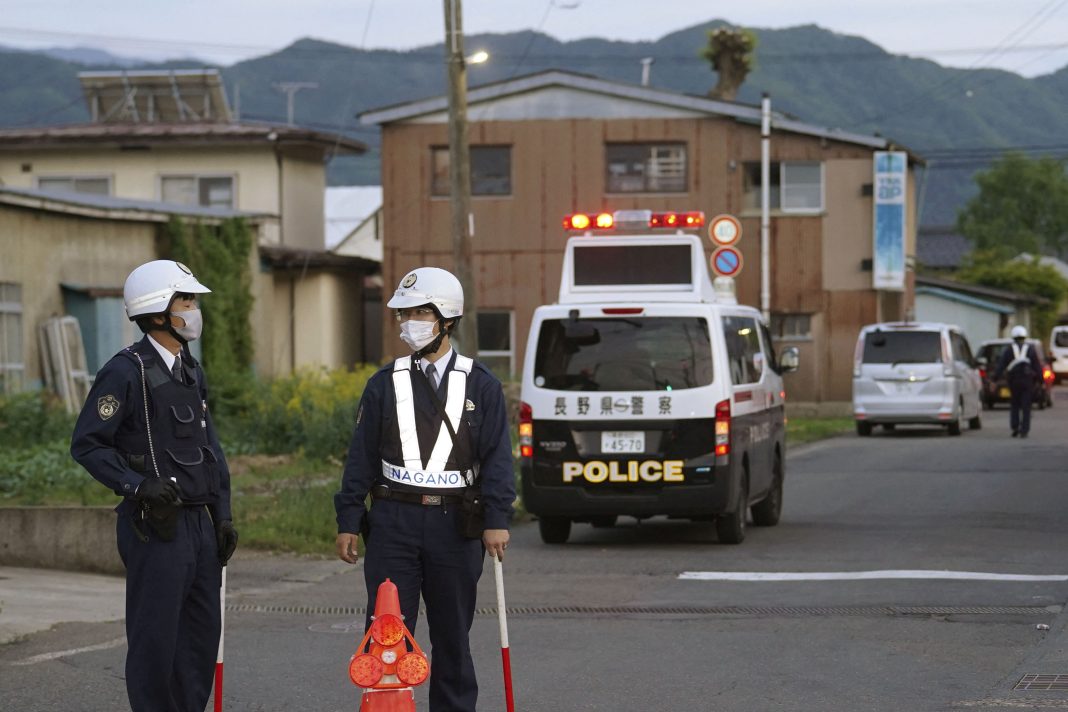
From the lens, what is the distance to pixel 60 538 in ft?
42.0

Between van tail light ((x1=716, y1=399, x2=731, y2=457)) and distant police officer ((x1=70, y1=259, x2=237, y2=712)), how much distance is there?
25.0 feet

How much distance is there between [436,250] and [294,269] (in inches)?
205

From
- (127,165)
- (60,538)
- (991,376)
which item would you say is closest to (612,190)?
(127,165)

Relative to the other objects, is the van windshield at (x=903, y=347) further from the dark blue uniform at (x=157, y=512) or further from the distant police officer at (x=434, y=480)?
the dark blue uniform at (x=157, y=512)

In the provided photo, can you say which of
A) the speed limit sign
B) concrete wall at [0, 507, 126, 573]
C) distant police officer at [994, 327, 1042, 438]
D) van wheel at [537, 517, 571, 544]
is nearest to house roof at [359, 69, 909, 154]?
distant police officer at [994, 327, 1042, 438]

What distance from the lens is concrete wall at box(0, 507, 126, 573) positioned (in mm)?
12703

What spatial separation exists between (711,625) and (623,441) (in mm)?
3821

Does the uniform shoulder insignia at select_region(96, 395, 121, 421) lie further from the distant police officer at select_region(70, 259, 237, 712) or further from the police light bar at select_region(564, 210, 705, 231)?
the police light bar at select_region(564, 210, 705, 231)

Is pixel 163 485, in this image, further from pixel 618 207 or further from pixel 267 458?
pixel 618 207

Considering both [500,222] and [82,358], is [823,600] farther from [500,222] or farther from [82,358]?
[500,222]

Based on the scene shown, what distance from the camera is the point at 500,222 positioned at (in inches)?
1486

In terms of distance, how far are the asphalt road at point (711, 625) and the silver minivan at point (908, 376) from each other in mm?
12774

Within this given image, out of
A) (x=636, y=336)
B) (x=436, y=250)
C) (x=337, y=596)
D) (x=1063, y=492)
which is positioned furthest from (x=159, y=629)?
(x=436, y=250)

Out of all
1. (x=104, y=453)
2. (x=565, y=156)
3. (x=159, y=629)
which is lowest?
(x=159, y=629)
